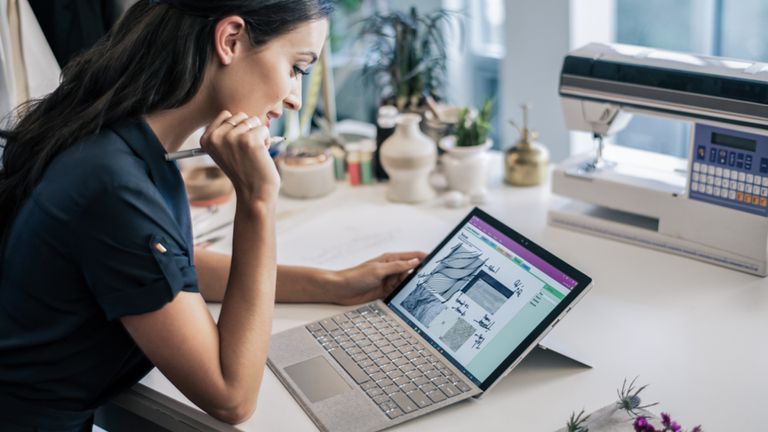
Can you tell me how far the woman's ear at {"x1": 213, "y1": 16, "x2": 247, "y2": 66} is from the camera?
3.70ft

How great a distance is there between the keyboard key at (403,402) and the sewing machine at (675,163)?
679 millimetres

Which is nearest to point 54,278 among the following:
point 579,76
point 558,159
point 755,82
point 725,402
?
point 725,402

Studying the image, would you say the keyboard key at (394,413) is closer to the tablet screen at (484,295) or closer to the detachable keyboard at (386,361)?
the detachable keyboard at (386,361)

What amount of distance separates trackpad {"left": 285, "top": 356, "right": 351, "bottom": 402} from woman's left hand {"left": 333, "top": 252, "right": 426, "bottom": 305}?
0.58 feet

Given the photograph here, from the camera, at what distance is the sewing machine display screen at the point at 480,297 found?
1.20 m

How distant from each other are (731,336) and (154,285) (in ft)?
2.84

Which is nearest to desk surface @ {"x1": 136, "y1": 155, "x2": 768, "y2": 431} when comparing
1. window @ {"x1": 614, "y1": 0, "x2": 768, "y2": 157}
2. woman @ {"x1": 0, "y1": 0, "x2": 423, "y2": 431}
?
woman @ {"x1": 0, "y1": 0, "x2": 423, "y2": 431}

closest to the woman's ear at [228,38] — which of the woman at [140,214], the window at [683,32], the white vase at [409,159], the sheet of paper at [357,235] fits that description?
the woman at [140,214]

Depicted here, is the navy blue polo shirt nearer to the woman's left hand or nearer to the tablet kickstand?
the woman's left hand

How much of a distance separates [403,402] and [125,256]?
414mm

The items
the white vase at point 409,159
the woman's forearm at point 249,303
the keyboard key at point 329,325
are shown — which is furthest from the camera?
the white vase at point 409,159

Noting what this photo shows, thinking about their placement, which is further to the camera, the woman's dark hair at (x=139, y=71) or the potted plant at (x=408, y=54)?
the potted plant at (x=408, y=54)

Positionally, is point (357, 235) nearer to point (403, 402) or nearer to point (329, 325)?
point (329, 325)

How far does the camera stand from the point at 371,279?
143cm
